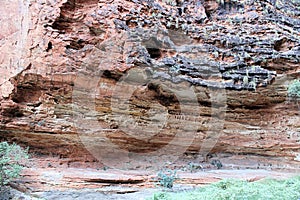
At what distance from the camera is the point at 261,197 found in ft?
16.7

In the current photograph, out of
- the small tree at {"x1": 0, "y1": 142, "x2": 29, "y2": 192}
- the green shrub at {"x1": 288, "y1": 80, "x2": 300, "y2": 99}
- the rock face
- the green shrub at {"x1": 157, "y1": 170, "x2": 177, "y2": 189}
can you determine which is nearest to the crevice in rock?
the green shrub at {"x1": 157, "y1": 170, "x2": 177, "y2": 189}

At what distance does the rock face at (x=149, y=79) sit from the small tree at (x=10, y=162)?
2.54 ft

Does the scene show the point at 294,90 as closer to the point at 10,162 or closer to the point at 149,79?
the point at 149,79

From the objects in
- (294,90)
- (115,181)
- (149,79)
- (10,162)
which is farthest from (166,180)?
(294,90)

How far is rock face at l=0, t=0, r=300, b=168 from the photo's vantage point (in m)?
8.04

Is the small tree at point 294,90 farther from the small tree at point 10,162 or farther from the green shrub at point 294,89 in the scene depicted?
the small tree at point 10,162

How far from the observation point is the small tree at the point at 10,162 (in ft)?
20.7

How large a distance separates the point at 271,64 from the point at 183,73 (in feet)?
10.3

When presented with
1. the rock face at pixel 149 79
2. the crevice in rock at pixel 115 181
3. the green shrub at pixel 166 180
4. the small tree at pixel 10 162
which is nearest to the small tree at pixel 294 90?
the rock face at pixel 149 79

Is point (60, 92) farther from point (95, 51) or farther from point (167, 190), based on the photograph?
point (167, 190)

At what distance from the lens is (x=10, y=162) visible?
281 inches

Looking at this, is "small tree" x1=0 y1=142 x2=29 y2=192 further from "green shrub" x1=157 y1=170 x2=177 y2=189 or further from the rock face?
"green shrub" x1=157 y1=170 x2=177 y2=189

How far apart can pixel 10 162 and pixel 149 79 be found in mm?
4250

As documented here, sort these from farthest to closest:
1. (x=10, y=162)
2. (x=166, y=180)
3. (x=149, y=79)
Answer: (x=149, y=79) < (x=166, y=180) < (x=10, y=162)
